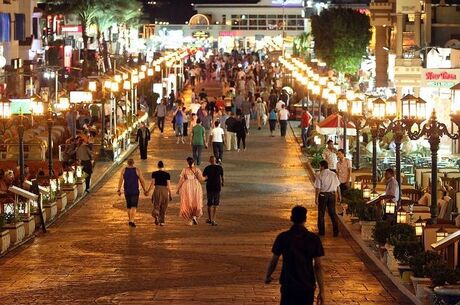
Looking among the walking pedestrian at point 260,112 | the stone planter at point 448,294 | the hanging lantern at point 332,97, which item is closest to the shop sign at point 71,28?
the walking pedestrian at point 260,112

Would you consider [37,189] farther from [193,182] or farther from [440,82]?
[440,82]

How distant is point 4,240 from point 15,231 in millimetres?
958

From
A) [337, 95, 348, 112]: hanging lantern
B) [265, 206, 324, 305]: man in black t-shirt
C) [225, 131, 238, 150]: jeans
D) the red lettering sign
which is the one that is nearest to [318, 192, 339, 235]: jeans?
[337, 95, 348, 112]: hanging lantern

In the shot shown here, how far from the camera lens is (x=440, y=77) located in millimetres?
33281

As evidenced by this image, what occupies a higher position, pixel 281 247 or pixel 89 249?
pixel 281 247

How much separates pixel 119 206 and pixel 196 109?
2180 centimetres

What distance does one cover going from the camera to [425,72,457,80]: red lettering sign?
108ft

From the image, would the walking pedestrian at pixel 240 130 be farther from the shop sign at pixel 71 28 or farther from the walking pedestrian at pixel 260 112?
the shop sign at pixel 71 28

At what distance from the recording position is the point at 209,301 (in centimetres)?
1661

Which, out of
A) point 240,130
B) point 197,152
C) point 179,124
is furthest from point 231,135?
point 197,152

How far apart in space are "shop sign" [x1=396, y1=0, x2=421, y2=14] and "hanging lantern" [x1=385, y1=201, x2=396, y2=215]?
68.8 feet

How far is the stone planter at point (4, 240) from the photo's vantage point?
2089cm

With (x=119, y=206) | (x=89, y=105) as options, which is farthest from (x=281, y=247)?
(x=89, y=105)

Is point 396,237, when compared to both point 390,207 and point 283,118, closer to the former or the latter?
point 390,207
